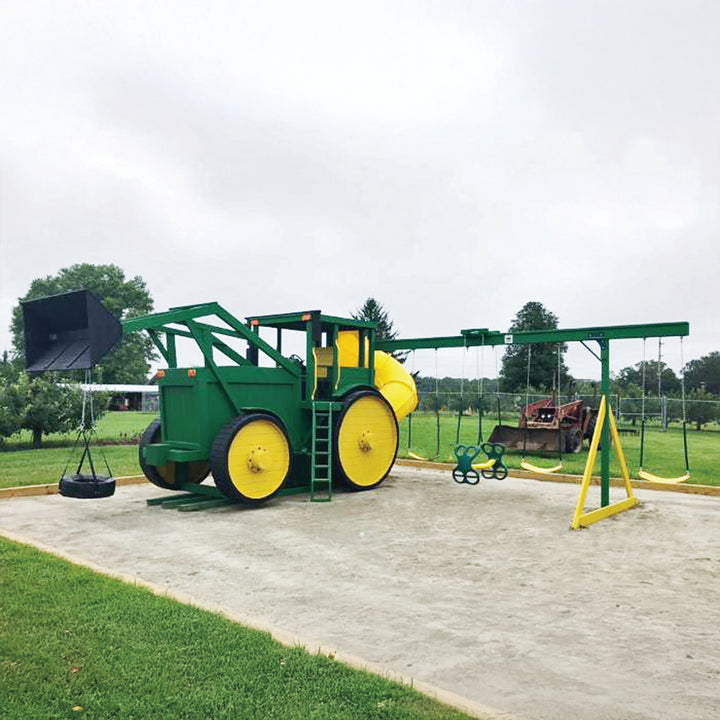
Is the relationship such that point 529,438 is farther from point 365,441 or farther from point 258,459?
point 258,459

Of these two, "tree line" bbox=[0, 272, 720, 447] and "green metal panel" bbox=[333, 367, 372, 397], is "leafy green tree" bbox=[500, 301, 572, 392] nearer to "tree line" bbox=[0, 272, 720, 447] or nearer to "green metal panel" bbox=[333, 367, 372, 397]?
"tree line" bbox=[0, 272, 720, 447]

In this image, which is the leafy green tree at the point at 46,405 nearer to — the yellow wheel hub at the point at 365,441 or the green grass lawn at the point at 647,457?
the green grass lawn at the point at 647,457

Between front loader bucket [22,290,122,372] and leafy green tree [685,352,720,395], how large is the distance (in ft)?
165

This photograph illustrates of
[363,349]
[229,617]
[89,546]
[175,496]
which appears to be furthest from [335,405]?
[229,617]

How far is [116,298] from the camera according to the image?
209ft

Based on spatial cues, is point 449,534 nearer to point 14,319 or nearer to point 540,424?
point 540,424

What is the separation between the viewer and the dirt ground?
396 cm

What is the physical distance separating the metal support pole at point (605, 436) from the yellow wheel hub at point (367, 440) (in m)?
3.73

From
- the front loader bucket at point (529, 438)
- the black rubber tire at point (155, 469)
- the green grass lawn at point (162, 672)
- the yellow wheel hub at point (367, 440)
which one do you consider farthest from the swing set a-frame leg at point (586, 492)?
the front loader bucket at point (529, 438)

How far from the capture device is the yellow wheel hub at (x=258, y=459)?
930 centimetres

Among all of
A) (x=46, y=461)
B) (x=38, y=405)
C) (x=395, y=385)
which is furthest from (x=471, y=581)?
(x=38, y=405)

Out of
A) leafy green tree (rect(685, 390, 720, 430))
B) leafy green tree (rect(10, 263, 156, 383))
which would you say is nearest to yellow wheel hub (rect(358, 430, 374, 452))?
leafy green tree (rect(685, 390, 720, 430))

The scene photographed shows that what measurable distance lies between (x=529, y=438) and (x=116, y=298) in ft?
177

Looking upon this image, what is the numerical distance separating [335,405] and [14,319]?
202ft
